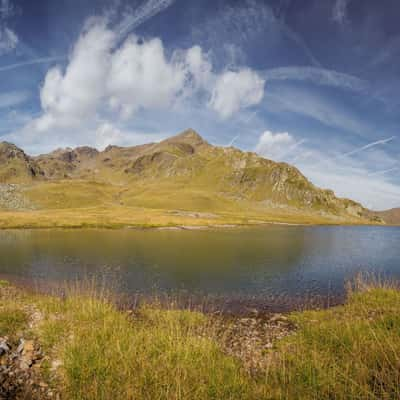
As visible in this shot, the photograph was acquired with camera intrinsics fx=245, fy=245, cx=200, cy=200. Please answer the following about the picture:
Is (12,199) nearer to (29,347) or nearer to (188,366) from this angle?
(29,347)

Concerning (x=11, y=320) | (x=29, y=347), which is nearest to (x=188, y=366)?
(x=29, y=347)

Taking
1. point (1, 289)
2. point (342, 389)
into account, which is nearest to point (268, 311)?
point (342, 389)

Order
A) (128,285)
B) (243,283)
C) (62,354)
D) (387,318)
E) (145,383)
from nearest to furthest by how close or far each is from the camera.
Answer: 1. (145,383)
2. (62,354)
3. (387,318)
4. (128,285)
5. (243,283)

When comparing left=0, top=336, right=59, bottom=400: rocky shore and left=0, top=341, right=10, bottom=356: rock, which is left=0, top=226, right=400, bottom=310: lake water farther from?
left=0, top=341, right=10, bottom=356: rock

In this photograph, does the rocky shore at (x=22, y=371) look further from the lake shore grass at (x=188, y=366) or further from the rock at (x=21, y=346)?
the lake shore grass at (x=188, y=366)

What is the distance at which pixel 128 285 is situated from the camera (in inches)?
1012

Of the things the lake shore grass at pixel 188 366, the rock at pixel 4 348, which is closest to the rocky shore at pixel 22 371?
the rock at pixel 4 348

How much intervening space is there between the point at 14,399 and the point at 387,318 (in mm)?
14957

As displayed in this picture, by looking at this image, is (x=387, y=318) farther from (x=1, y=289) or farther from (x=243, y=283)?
(x=1, y=289)

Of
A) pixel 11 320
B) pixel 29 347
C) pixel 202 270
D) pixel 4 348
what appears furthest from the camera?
pixel 202 270

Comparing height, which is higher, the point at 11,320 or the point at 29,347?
the point at 29,347

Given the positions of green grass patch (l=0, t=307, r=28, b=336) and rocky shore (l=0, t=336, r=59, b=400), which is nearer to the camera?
rocky shore (l=0, t=336, r=59, b=400)

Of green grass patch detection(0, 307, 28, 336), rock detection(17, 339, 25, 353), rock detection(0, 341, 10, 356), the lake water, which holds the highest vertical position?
rock detection(0, 341, 10, 356)

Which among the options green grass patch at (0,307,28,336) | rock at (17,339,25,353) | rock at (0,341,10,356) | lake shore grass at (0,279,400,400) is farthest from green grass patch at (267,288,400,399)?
green grass patch at (0,307,28,336)
